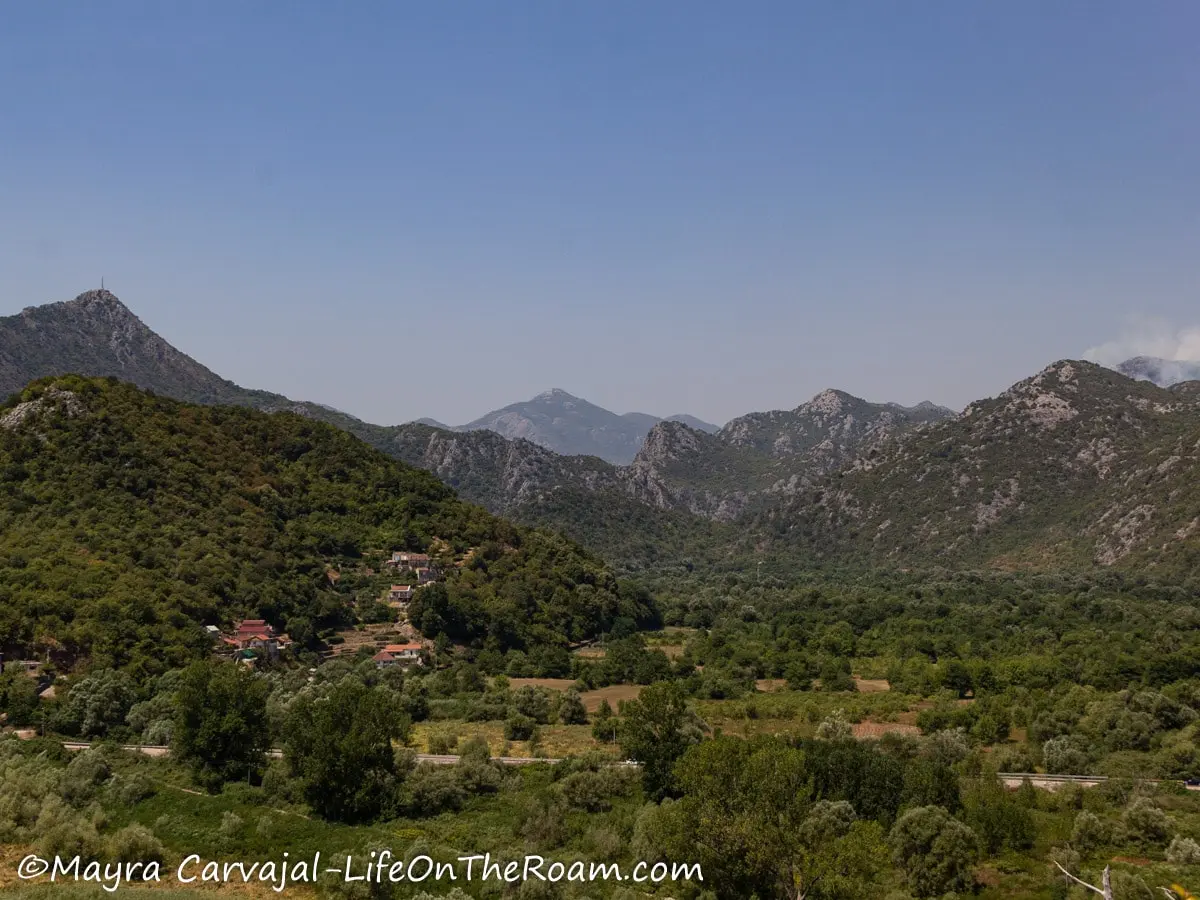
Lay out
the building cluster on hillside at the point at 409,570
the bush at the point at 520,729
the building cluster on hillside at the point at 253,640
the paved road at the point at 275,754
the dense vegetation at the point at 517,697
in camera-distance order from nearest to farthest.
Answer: the dense vegetation at the point at 517,697
the paved road at the point at 275,754
the bush at the point at 520,729
the building cluster on hillside at the point at 253,640
the building cluster on hillside at the point at 409,570

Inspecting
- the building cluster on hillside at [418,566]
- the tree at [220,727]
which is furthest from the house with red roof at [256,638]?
the tree at [220,727]

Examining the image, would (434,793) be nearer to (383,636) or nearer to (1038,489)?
(383,636)

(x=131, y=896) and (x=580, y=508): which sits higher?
(x=580, y=508)

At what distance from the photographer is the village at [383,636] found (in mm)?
58688

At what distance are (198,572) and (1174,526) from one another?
117723 mm

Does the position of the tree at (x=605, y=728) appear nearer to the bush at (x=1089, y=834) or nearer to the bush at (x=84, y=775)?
the bush at (x=1089, y=834)

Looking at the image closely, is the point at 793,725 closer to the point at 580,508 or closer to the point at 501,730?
the point at 501,730

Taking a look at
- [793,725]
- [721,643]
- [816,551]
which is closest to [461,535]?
[721,643]

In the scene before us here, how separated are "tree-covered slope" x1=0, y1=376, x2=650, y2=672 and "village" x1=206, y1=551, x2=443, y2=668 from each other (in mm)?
1831

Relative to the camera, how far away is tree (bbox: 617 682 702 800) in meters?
35.2

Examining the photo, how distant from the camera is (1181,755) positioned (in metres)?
39.5

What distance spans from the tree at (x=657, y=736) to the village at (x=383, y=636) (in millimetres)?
27621

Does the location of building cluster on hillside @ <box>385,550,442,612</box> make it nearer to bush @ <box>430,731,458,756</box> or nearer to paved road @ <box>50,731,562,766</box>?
bush @ <box>430,731,458,756</box>

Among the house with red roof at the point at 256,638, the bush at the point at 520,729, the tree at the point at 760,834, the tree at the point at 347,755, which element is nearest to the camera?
the tree at the point at 760,834
